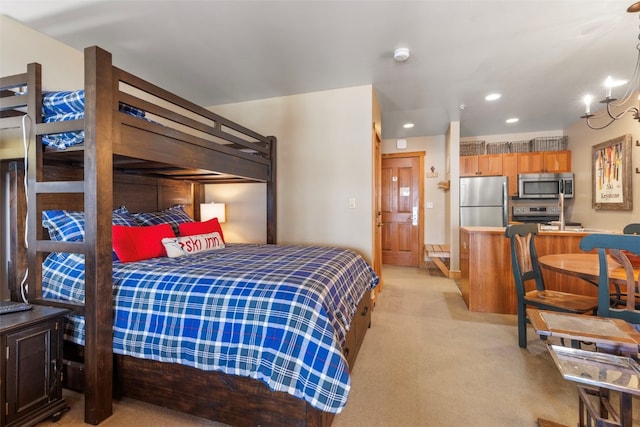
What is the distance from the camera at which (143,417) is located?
152 cm

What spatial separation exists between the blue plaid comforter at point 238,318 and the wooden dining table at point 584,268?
140 centimetres

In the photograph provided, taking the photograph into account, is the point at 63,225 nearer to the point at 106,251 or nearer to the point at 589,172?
the point at 106,251

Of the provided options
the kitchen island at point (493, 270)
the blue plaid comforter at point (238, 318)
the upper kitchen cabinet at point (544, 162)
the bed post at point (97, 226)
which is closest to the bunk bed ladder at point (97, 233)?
the bed post at point (97, 226)

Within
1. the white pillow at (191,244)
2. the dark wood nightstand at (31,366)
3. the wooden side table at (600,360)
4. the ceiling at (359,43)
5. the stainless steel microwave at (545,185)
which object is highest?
the ceiling at (359,43)

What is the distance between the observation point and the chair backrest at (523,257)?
2295mm

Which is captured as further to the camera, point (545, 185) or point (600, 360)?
point (545, 185)

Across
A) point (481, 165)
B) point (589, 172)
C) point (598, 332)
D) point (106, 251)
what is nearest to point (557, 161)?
→ point (589, 172)

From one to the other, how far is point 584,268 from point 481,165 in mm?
3600

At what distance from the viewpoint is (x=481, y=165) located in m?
5.04

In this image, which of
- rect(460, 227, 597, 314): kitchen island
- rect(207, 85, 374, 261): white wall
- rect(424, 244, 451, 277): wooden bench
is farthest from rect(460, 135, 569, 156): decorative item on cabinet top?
rect(207, 85, 374, 261): white wall

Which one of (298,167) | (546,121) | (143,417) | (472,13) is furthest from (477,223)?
(143,417)

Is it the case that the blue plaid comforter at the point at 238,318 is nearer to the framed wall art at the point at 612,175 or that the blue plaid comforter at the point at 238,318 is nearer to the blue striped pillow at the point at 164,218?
the blue striped pillow at the point at 164,218

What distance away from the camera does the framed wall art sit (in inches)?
133

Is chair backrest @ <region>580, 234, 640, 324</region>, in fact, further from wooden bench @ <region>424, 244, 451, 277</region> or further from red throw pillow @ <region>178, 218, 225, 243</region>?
wooden bench @ <region>424, 244, 451, 277</region>
